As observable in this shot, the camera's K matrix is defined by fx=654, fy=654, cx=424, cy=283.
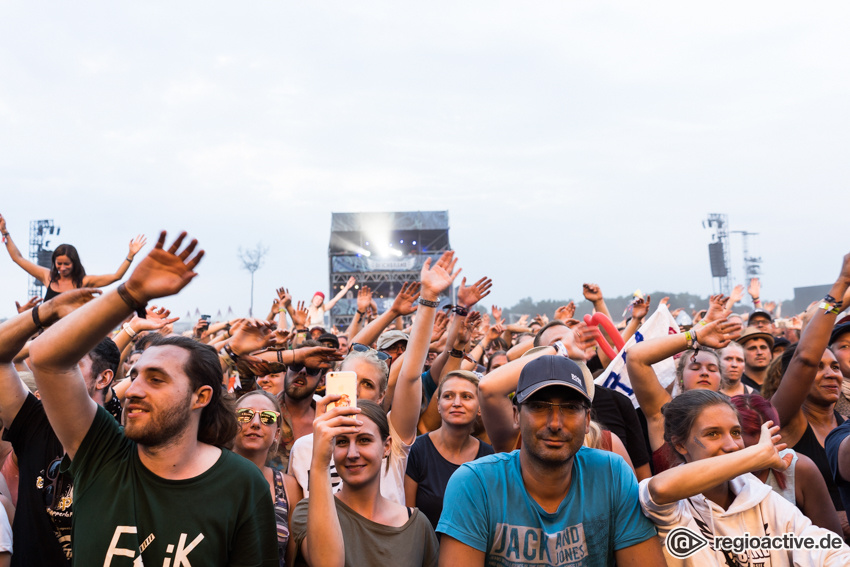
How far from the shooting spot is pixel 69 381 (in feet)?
7.89

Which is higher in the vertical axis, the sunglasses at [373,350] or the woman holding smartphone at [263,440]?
the sunglasses at [373,350]

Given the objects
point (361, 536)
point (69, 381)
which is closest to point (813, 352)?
point (361, 536)

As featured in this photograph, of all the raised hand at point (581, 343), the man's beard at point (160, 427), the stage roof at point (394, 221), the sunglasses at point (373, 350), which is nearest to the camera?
the man's beard at point (160, 427)

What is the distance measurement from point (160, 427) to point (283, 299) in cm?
560

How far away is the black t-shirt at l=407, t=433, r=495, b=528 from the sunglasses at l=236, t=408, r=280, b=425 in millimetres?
946

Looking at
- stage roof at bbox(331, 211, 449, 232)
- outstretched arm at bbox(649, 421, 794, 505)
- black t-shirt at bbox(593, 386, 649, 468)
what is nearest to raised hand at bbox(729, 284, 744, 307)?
black t-shirt at bbox(593, 386, 649, 468)

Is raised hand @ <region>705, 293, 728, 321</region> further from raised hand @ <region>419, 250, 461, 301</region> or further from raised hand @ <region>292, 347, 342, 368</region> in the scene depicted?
raised hand @ <region>292, 347, 342, 368</region>

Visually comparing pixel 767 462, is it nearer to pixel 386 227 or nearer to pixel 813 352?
pixel 813 352

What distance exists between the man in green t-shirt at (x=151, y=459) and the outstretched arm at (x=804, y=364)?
3.35 m

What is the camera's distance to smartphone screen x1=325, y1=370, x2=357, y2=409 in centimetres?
279

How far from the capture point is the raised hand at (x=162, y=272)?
2266 mm

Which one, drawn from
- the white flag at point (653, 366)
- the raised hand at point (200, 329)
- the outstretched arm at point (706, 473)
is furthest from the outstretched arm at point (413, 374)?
the raised hand at point (200, 329)

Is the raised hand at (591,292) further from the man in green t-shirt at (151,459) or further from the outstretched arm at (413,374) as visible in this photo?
the man in green t-shirt at (151,459)

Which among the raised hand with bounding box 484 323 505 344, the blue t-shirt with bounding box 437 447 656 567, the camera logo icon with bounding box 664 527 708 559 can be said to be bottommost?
the camera logo icon with bounding box 664 527 708 559
